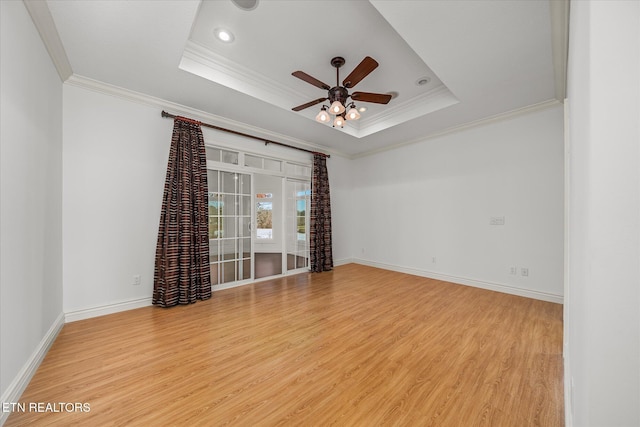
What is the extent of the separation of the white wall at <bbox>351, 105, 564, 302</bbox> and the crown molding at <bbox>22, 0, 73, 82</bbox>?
5.08m

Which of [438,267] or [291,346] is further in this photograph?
[438,267]

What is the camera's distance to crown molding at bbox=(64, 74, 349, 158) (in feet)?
9.36

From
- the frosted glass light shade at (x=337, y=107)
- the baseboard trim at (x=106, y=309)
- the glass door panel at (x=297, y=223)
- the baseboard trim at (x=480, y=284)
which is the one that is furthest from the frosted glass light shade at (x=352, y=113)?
the baseboard trim at (x=106, y=309)

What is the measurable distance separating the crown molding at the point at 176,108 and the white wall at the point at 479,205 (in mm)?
2367

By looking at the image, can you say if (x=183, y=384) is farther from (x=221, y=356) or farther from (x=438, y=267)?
(x=438, y=267)

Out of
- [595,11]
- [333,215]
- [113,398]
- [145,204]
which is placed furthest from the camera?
[333,215]

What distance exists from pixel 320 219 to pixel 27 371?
4.19 meters

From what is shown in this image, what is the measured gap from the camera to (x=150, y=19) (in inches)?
80.6

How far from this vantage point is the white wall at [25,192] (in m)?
1.55

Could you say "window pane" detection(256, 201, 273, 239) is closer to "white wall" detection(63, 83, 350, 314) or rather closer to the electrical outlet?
"white wall" detection(63, 83, 350, 314)

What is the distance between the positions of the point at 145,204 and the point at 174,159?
72 cm

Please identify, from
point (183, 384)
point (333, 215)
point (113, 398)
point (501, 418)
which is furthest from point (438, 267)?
point (113, 398)

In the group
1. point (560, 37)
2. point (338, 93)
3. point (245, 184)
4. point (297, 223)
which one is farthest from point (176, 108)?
point (560, 37)

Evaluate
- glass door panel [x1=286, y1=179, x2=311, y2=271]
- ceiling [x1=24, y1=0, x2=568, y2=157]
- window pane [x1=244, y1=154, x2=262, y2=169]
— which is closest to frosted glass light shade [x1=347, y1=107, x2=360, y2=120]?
ceiling [x1=24, y1=0, x2=568, y2=157]
